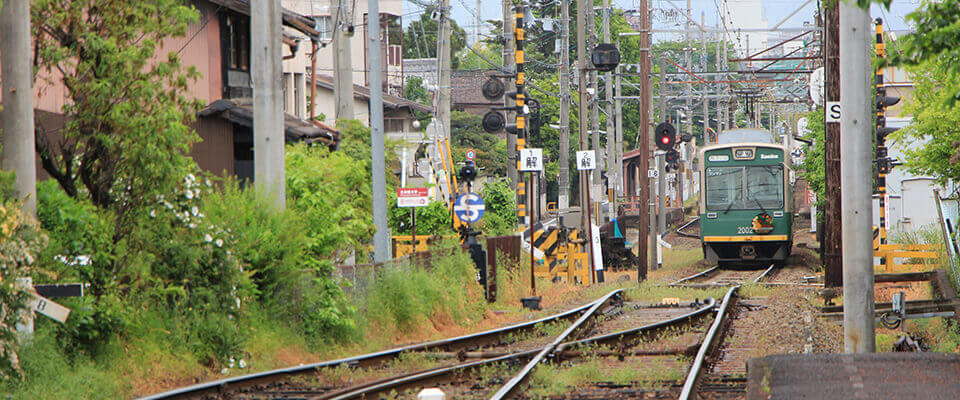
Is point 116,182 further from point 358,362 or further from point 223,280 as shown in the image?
point 358,362

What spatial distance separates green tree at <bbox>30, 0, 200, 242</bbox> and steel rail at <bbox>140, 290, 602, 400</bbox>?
216 centimetres

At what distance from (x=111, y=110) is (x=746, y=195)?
70.2 ft

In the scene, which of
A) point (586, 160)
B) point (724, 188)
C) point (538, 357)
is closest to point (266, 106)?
point (538, 357)

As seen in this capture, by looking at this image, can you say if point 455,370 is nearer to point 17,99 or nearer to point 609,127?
point 17,99

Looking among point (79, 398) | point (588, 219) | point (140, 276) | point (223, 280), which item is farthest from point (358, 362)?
point (588, 219)

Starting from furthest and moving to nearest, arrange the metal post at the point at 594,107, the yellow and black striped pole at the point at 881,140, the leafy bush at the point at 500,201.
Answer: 1. the metal post at the point at 594,107
2. the leafy bush at the point at 500,201
3. the yellow and black striped pole at the point at 881,140

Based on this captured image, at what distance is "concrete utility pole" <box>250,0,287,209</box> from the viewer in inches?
571

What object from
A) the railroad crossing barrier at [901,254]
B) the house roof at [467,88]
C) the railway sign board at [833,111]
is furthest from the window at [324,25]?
the railway sign board at [833,111]

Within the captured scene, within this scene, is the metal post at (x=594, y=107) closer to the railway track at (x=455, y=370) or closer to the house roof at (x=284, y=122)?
the house roof at (x=284, y=122)

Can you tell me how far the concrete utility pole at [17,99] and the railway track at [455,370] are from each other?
253cm

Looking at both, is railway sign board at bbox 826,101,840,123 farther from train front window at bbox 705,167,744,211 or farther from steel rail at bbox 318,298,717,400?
train front window at bbox 705,167,744,211

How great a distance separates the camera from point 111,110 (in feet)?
36.6

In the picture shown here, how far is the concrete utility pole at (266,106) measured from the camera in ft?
47.6

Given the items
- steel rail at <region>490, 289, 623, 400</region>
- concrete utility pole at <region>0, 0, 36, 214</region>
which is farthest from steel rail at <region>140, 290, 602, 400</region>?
concrete utility pole at <region>0, 0, 36, 214</region>
